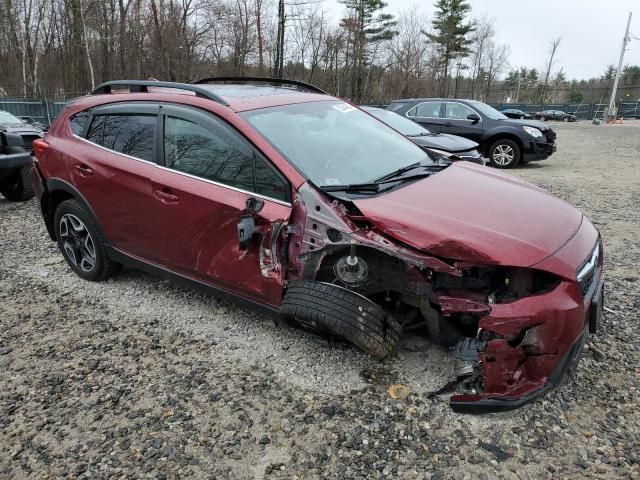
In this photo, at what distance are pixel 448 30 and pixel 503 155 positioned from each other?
39.2 meters

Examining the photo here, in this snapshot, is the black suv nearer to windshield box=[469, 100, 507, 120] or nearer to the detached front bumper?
windshield box=[469, 100, 507, 120]

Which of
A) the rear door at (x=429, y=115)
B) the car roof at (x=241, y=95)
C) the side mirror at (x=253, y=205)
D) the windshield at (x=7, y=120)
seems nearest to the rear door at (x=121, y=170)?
the car roof at (x=241, y=95)

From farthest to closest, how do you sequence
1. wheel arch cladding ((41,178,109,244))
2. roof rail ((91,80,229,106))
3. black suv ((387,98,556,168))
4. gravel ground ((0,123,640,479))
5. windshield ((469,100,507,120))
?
windshield ((469,100,507,120)) < black suv ((387,98,556,168)) < wheel arch cladding ((41,178,109,244)) < roof rail ((91,80,229,106)) < gravel ground ((0,123,640,479))

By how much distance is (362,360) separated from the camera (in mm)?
3070

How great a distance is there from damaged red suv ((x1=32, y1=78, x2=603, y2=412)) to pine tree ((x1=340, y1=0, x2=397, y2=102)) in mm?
36038

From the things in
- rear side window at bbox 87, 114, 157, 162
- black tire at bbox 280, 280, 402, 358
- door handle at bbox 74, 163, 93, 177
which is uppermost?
rear side window at bbox 87, 114, 157, 162

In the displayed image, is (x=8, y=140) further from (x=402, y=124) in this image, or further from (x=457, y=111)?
(x=457, y=111)

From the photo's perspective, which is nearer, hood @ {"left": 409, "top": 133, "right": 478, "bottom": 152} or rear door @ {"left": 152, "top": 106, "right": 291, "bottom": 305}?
rear door @ {"left": 152, "top": 106, "right": 291, "bottom": 305}

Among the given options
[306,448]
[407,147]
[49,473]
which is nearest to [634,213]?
[407,147]

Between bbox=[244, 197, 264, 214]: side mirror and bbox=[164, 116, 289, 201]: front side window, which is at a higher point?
bbox=[164, 116, 289, 201]: front side window

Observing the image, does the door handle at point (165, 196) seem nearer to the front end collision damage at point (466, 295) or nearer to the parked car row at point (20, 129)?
the front end collision damage at point (466, 295)

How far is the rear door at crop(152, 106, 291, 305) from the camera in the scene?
291 centimetres

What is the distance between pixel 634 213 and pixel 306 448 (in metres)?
6.15

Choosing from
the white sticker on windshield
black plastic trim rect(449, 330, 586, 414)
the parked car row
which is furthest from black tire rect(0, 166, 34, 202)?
black plastic trim rect(449, 330, 586, 414)
